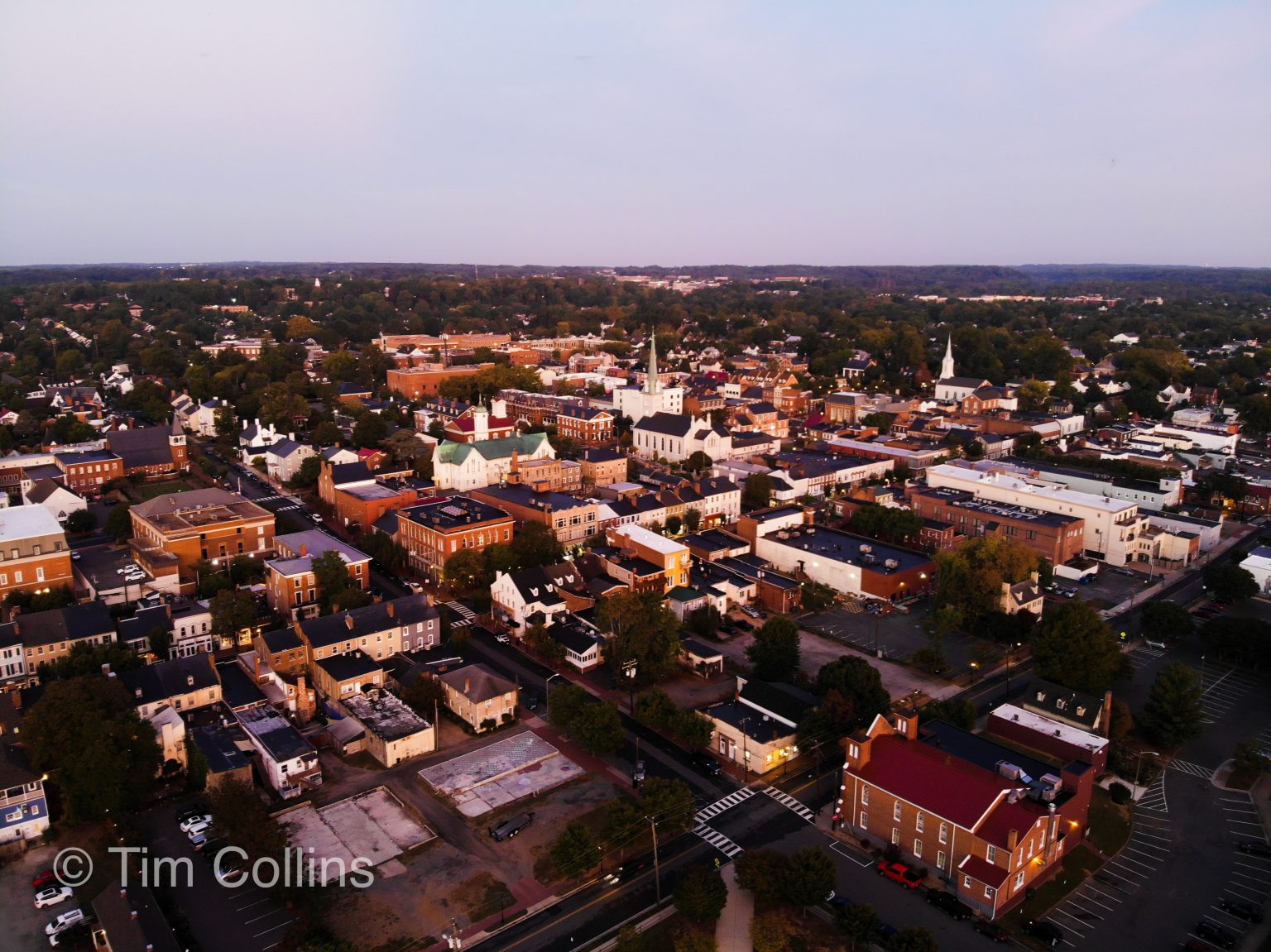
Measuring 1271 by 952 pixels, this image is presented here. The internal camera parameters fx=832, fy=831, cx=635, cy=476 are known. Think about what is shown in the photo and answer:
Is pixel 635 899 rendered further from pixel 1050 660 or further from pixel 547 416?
pixel 547 416

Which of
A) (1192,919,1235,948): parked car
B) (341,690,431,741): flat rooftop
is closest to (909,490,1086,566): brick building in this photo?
(1192,919,1235,948): parked car

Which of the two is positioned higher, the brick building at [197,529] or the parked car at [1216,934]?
the brick building at [197,529]

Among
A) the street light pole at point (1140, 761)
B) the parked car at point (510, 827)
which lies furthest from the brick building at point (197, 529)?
the street light pole at point (1140, 761)

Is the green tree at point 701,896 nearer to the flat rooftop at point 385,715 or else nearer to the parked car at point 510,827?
the parked car at point 510,827

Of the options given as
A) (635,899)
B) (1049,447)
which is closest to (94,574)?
(635,899)

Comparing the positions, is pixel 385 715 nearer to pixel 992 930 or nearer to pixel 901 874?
pixel 901 874

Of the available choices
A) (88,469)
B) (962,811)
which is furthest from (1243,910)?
(88,469)
